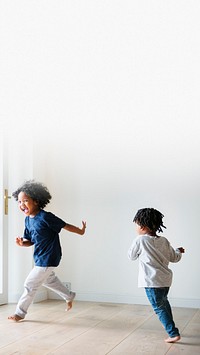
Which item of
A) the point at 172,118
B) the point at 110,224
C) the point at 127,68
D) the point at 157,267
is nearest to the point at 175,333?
the point at 157,267

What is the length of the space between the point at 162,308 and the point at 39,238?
1021 millimetres

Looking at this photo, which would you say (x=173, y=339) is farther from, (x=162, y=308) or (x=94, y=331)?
(x=94, y=331)

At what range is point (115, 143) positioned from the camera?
4.46m

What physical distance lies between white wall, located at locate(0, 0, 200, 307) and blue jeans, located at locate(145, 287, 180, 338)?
3.75 feet

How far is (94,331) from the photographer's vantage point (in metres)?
3.19

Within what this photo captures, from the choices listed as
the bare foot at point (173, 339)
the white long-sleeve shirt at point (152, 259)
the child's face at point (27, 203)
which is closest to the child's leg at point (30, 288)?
the child's face at point (27, 203)

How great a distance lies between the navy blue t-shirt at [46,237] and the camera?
11.8ft

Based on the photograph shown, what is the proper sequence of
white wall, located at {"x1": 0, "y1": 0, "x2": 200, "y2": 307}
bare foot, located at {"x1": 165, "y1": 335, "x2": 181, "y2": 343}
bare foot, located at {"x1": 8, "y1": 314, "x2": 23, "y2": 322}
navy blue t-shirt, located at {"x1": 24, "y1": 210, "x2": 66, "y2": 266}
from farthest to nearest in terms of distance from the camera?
white wall, located at {"x1": 0, "y1": 0, "x2": 200, "y2": 307} < navy blue t-shirt, located at {"x1": 24, "y1": 210, "x2": 66, "y2": 266} < bare foot, located at {"x1": 8, "y1": 314, "x2": 23, "y2": 322} < bare foot, located at {"x1": 165, "y1": 335, "x2": 181, "y2": 343}

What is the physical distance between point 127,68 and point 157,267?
1895 millimetres

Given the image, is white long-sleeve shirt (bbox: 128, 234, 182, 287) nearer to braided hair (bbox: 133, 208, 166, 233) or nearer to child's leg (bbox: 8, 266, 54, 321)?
braided hair (bbox: 133, 208, 166, 233)

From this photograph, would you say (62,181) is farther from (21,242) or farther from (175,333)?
(175,333)

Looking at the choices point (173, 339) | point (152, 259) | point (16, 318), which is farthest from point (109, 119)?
point (173, 339)

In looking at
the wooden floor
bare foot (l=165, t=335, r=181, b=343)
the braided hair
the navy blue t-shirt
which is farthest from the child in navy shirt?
bare foot (l=165, t=335, r=181, b=343)

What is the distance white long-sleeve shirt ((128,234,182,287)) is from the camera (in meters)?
3.06
